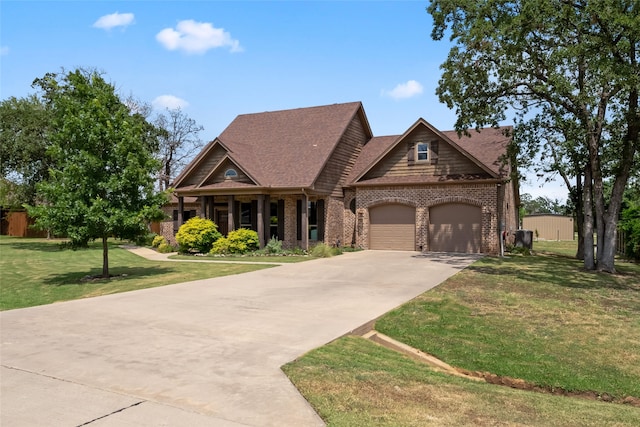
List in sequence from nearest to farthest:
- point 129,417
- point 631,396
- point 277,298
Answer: point 129,417 → point 631,396 → point 277,298

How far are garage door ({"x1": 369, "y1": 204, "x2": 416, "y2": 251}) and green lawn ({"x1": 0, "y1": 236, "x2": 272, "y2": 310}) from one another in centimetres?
908

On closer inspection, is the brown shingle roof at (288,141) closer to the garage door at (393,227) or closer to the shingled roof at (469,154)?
the shingled roof at (469,154)

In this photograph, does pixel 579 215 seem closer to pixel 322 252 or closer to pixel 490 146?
pixel 490 146

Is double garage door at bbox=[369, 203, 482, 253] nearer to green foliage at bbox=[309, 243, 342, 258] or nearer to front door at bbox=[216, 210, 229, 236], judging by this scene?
green foliage at bbox=[309, 243, 342, 258]

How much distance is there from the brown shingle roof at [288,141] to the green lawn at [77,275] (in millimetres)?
6951

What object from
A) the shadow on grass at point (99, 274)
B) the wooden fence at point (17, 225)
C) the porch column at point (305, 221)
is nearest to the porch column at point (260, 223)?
the porch column at point (305, 221)

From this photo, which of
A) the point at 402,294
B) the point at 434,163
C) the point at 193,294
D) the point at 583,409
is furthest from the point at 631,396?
the point at 434,163

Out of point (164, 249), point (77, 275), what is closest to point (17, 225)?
point (164, 249)

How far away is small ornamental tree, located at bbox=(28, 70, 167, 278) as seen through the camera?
1363 centimetres

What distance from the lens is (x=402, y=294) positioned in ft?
36.1

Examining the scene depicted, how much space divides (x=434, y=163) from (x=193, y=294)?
51.8 ft

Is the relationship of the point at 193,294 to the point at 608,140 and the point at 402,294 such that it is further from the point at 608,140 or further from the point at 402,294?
the point at 608,140

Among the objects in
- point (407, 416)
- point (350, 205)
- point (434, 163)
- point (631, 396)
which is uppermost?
point (434, 163)

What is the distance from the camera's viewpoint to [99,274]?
15672mm
